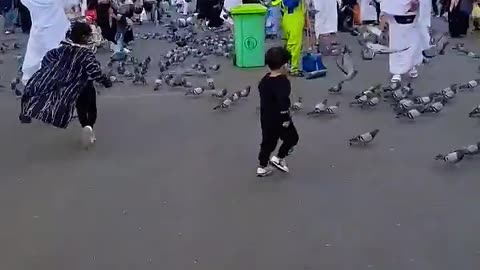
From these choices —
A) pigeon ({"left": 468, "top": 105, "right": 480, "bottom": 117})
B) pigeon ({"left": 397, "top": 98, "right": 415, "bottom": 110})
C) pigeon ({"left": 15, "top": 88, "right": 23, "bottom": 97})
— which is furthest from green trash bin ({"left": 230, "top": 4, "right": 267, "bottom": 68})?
pigeon ({"left": 468, "top": 105, "right": 480, "bottom": 117})

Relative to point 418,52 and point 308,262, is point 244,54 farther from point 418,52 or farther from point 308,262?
point 308,262

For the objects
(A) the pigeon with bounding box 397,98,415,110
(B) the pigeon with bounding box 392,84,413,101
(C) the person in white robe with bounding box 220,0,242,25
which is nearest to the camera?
(A) the pigeon with bounding box 397,98,415,110

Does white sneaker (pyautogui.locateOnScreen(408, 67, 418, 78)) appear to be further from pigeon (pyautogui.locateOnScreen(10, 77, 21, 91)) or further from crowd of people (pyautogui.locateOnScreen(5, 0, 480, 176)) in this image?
pigeon (pyautogui.locateOnScreen(10, 77, 21, 91))

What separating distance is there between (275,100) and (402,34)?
→ 15.1ft

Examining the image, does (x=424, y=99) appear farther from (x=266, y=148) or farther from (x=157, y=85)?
(x=157, y=85)

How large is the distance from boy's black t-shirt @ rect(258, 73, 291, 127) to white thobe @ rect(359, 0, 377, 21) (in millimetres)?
13039

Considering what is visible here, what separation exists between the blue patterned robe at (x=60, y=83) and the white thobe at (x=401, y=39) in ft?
13.9

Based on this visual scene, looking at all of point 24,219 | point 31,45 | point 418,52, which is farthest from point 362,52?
point 24,219

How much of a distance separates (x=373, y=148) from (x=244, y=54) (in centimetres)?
615

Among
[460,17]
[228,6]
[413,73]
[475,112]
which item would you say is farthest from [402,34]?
[228,6]

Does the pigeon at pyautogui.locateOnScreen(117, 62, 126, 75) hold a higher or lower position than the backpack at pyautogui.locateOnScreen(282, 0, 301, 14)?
lower

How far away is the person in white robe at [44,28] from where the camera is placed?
12086 millimetres

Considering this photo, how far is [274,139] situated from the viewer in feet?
24.6

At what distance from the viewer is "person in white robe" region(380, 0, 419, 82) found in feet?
36.7
